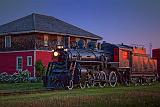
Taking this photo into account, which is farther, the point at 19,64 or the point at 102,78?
the point at 19,64

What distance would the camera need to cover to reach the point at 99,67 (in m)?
27.8

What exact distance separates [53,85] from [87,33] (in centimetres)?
2689

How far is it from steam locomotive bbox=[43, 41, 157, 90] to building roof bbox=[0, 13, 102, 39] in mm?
14475

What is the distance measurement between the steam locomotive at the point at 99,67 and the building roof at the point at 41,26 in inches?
570

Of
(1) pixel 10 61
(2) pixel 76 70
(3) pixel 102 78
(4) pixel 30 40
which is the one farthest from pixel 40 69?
(2) pixel 76 70

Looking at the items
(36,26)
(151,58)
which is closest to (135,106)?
(151,58)

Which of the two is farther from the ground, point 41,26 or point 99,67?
point 41,26

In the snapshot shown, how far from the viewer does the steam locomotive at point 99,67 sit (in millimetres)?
24766

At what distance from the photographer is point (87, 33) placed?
5109 cm

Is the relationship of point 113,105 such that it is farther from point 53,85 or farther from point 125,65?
point 125,65

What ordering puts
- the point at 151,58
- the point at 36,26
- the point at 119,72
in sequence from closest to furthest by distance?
the point at 119,72 → the point at 151,58 → the point at 36,26

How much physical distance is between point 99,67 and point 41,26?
60.3ft

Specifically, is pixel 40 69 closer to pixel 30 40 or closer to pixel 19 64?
pixel 19 64

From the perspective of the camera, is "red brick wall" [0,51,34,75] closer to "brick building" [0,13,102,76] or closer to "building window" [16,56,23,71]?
"brick building" [0,13,102,76]
